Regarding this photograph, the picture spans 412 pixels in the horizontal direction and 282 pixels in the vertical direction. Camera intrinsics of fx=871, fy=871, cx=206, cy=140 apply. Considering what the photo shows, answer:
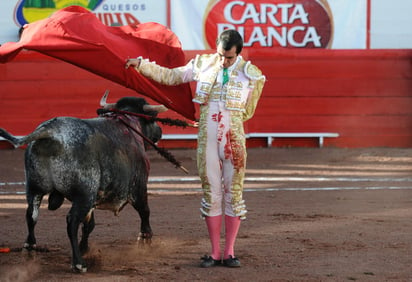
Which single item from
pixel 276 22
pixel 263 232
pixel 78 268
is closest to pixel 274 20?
pixel 276 22

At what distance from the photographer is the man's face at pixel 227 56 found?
4.87 meters

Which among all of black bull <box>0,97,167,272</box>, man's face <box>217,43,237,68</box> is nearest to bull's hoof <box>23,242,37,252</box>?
black bull <box>0,97,167,272</box>

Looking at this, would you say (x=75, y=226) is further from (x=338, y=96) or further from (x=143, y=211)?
(x=338, y=96)

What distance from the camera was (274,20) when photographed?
1302cm

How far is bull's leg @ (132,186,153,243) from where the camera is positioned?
17.8 ft

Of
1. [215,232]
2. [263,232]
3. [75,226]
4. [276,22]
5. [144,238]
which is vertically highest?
[276,22]

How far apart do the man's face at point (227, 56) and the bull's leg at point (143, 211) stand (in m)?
1.01

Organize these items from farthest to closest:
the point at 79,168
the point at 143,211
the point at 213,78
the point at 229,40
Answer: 1. the point at 143,211
2. the point at 213,78
3. the point at 229,40
4. the point at 79,168

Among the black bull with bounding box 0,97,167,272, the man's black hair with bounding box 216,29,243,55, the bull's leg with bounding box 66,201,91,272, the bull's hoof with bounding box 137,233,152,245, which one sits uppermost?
the man's black hair with bounding box 216,29,243,55

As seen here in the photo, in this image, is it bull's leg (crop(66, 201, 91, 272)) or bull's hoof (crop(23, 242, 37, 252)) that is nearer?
bull's leg (crop(66, 201, 91, 272))

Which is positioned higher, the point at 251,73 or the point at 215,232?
the point at 251,73

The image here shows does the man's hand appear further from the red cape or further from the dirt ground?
the dirt ground

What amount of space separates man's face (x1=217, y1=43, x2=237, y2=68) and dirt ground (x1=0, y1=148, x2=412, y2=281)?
3.85 feet

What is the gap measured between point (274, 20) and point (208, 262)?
8.45 metres
